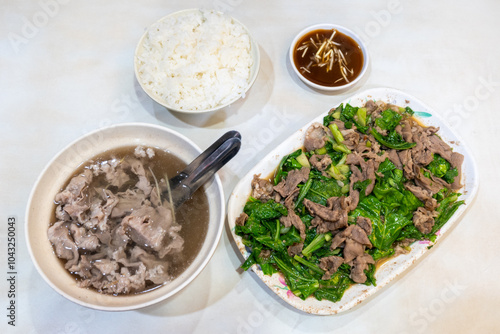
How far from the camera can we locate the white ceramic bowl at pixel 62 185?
194 centimetres

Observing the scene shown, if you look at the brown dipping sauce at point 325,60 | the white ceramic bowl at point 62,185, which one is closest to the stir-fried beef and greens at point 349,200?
the white ceramic bowl at point 62,185

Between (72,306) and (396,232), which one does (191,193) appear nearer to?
(72,306)

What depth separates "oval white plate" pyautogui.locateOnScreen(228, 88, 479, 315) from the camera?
7.37 feet

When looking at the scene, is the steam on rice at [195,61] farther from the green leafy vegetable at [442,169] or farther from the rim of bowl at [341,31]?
the green leafy vegetable at [442,169]

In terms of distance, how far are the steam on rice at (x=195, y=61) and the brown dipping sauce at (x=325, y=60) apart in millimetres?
470

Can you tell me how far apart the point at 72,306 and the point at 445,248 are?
2.53m

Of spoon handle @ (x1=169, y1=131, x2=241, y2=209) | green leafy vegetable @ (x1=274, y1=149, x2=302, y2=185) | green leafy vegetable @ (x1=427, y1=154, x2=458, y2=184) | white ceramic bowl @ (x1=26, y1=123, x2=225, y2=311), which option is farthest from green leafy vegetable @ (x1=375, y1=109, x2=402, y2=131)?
white ceramic bowl @ (x1=26, y1=123, x2=225, y2=311)

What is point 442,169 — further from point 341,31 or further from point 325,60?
point 341,31

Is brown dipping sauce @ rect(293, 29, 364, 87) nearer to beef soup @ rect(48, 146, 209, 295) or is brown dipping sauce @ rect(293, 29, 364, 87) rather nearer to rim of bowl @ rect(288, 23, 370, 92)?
rim of bowl @ rect(288, 23, 370, 92)

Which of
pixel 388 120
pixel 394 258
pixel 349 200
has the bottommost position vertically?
pixel 394 258

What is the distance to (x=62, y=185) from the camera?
7.15ft

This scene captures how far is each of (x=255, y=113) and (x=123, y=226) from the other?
134 cm

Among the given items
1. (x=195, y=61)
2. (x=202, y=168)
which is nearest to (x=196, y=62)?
(x=195, y=61)

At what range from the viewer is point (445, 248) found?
265 centimetres
